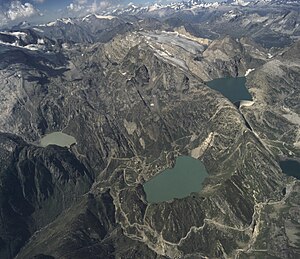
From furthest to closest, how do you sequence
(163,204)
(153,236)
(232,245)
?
(163,204)
(153,236)
(232,245)

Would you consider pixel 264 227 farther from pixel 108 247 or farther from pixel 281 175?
pixel 108 247

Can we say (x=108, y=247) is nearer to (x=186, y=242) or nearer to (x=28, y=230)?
(x=186, y=242)

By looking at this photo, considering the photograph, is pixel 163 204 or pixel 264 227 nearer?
pixel 264 227

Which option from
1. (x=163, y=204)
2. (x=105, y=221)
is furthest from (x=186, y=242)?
(x=105, y=221)

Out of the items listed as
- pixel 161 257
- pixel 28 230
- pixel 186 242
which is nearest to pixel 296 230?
pixel 186 242

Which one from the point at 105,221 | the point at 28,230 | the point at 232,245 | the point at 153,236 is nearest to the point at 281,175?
the point at 232,245

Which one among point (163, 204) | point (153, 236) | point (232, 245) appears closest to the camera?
point (232, 245)

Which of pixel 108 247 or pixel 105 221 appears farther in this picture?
pixel 105 221

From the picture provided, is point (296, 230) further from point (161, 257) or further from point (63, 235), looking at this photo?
point (63, 235)
